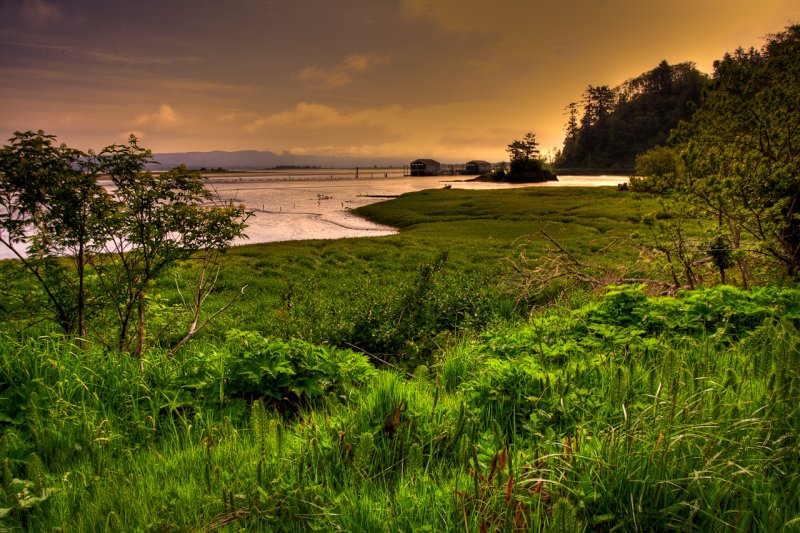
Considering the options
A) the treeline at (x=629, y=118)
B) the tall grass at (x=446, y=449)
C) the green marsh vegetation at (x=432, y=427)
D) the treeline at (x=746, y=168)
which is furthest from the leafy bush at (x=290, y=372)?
the treeline at (x=629, y=118)

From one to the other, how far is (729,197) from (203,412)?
9286 mm

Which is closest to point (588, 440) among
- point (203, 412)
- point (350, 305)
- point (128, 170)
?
point (203, 412)

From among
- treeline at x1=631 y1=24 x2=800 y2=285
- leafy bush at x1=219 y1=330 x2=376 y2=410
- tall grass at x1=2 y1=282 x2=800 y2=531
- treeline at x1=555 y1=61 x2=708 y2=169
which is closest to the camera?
tall grass at x1=2 y1=282 x2=800 y2=531

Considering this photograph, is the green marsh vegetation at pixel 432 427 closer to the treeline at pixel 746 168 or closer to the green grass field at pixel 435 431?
the green grass field at pixel 435 431

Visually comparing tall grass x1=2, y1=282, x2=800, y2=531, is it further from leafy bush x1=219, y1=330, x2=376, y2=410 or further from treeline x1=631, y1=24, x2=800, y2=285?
treeline x1=631, y1=24, x2=800, y2=285

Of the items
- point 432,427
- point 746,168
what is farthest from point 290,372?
point 746,168

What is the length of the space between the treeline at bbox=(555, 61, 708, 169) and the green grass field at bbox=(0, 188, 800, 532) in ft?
442

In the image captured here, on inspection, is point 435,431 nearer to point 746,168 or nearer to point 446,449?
point 446,449

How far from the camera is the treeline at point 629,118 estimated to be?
5012 inches

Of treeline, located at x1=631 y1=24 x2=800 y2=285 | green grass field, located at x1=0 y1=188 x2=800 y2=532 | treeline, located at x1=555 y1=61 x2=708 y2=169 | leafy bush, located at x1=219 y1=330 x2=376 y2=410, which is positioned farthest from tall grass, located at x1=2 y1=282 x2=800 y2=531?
treeline, located at x1=555 y1=61 x2=708 y2=169

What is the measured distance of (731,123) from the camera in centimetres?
952

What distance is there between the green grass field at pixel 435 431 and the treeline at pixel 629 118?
5300 inches

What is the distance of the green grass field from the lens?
2.36 metres

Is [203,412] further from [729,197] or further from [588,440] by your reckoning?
[729,197]
